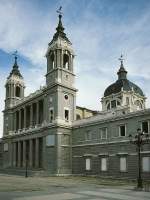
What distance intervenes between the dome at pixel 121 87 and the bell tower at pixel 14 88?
22.7m

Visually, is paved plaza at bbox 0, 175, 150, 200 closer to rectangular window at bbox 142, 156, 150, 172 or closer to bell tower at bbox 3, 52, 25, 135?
rectangular window at bbox 142, 156, 150, 172

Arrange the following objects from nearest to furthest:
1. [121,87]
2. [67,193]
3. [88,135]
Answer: [67,193] → [88,135] → [121,87]

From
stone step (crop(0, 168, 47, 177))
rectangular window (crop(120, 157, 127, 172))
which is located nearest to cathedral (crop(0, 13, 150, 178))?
rectangular window (crop(120, 157, 127, 172))

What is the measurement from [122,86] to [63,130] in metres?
29.8

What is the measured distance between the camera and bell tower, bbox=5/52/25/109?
252ft

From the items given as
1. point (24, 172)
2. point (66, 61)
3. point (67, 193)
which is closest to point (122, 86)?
point (66, 61)

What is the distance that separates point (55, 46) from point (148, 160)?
2852 cm

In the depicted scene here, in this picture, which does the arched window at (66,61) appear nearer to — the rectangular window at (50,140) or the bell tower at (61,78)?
the bell tower at (61,78)

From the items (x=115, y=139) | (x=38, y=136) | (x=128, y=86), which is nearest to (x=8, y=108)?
(x=38, y=136)

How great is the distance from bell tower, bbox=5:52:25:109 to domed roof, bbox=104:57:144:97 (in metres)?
22.7

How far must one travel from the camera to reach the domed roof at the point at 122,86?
8031 centimetres

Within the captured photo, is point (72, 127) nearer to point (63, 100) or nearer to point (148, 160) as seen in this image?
point (63, 100)

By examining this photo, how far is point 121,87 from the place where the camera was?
79438 millimetres

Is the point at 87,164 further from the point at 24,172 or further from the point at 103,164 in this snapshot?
the point at 24,172
